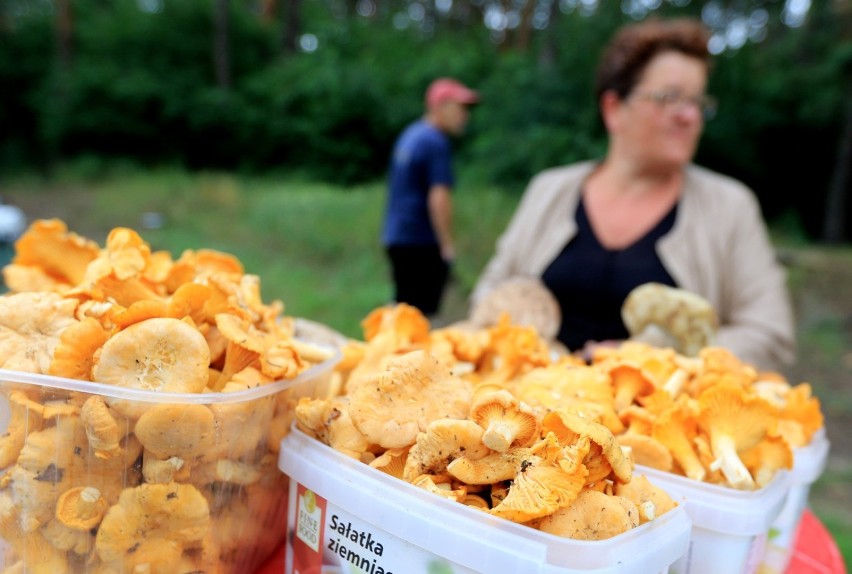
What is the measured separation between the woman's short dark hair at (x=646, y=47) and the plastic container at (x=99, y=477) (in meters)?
1.81

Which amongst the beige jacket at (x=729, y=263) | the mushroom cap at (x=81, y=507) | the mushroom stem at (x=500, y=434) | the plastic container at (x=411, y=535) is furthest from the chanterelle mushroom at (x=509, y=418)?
the beige jacket at (x=729, y=263)

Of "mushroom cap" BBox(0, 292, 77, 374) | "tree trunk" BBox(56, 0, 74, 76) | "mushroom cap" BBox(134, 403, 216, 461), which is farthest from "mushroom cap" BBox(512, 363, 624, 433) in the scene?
"tree trunk" BBox(56, 0, 74, 76)

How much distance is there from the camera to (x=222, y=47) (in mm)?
15234

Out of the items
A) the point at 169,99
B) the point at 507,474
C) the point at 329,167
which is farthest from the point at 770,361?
the point at 169,99

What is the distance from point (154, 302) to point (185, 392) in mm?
126

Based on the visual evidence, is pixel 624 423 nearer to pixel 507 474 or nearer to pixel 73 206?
pixel 507 474

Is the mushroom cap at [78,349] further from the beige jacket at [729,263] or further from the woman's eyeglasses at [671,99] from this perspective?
the woman's eyeglasses at [671,99]

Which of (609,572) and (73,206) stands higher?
(609,572)

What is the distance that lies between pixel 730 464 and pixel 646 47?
156 cm

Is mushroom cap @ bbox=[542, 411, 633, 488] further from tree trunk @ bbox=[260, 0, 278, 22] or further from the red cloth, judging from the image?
tree trunk @ bbox=[260, 0, 278, 22]

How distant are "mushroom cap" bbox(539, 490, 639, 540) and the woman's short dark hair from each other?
169 cm

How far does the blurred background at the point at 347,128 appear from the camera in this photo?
23.6 feet

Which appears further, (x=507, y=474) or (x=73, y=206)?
(x=73, y=206)

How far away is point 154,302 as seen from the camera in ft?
2.77
